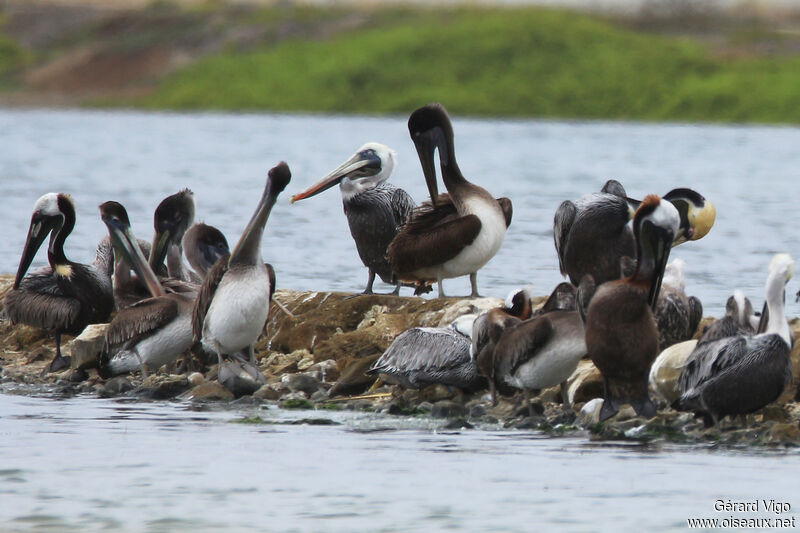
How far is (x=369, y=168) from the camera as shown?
10984 millimetres

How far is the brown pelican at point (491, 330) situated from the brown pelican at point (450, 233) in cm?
111

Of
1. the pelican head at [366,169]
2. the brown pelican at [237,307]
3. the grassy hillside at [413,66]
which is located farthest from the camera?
the grassy hillside at [413,66]

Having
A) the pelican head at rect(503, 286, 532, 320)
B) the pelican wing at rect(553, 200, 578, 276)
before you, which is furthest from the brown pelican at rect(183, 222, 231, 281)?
the pelican head at rect(503, 286, 532, 320)

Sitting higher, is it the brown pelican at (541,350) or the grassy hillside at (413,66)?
the grassy hillside at (413,66)

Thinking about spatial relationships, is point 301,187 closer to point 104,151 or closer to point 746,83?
point 104,151

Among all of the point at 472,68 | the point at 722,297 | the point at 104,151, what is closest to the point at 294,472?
the point at 722,297

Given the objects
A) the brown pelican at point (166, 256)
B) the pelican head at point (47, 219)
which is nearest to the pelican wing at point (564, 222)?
the brown pelican at point (166, 256)

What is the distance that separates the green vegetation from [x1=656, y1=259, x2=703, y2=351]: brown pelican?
4045 cm

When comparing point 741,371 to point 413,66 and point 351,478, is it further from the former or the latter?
point 413,66

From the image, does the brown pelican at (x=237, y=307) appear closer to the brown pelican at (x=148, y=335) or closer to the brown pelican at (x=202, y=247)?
the brown pelican at (x=148, y=335)

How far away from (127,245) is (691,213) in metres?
3.70

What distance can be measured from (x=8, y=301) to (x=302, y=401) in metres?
2.79

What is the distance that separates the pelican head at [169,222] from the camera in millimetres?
11039

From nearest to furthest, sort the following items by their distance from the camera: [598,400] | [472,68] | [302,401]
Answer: [598,400]
[302,401]
[472,68]
